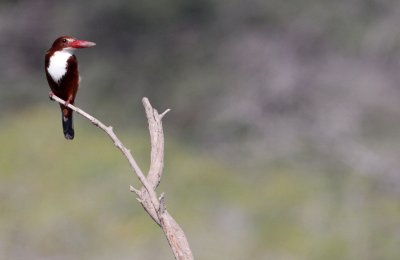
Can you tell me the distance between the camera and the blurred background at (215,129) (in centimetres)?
926

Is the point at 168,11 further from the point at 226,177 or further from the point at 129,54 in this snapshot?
the point at 226,177

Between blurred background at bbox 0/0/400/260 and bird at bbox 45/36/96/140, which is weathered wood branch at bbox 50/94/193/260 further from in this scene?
blurred background at bbox 0/0/400/260

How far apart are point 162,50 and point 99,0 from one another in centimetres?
82

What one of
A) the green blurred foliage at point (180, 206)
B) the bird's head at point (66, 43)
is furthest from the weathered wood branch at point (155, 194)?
the green blurred foliage at point (180, 206)

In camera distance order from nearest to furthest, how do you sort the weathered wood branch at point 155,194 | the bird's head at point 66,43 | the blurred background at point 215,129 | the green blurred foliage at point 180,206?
1. the weathered wood branch at point 155,194
2. the bird's head at point 66,43
3. the green blurred foliage at point 180,206
4. the blurred background at point 215,129

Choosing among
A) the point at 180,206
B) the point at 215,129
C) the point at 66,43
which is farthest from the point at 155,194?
the point at 215,129

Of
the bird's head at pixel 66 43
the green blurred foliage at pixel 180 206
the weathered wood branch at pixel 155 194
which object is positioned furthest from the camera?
the green blurred foliage at pixel 180 206

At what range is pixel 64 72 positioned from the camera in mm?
3740

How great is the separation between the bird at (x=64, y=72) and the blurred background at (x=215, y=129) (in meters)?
5.23

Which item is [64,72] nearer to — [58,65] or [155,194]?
[58,65]

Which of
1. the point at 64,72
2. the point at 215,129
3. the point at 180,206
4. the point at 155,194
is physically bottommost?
the point at 155,194

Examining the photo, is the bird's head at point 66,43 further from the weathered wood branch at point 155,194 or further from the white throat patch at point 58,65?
the weathered wood branch at point 155,194

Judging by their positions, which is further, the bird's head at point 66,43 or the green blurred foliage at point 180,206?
the green blurred foliage at point 180,206

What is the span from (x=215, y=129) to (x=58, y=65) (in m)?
6.94
